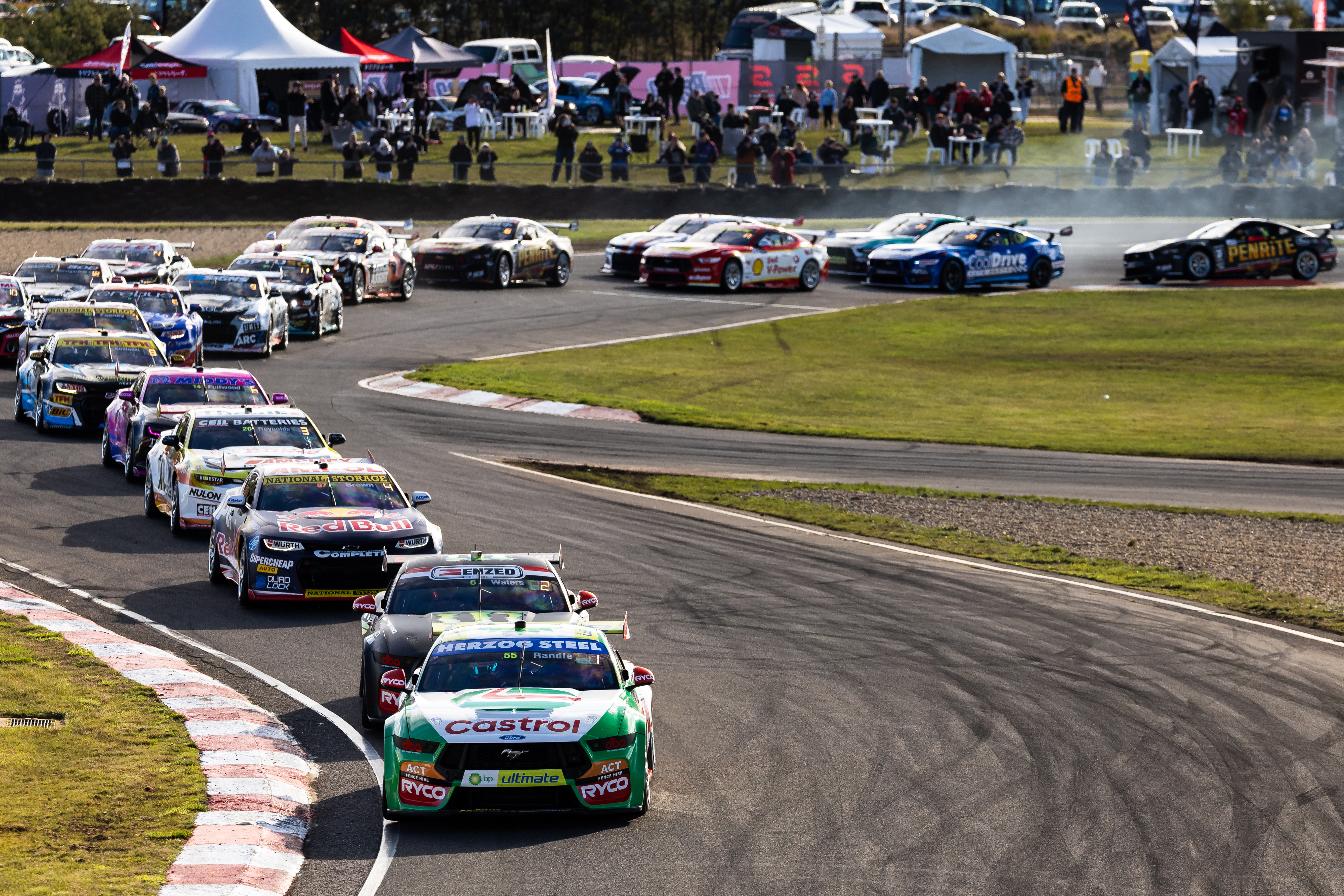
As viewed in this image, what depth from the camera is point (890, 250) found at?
4081cm

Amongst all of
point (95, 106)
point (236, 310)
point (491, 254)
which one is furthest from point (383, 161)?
point (236, 310)

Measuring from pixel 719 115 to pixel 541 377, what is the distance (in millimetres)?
26165

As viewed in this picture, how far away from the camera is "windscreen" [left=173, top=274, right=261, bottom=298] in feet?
102

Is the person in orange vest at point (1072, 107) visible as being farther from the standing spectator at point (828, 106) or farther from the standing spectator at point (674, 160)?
the standing spectator at point (674, 160)

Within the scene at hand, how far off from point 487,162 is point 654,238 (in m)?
6.91

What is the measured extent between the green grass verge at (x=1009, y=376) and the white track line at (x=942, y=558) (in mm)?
4551

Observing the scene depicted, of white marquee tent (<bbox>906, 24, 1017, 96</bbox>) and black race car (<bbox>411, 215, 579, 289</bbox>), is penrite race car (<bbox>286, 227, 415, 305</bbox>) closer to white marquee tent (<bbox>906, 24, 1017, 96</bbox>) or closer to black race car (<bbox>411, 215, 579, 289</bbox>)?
black race car (<bbox>411, 215, 579, 289</bbox>)

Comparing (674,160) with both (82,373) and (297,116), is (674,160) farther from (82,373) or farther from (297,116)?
(82,373)

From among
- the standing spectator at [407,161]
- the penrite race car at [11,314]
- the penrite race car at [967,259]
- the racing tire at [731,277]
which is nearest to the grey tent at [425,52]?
the standing spectator at [407,161]

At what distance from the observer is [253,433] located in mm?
19688

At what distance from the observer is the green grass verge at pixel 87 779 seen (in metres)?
9.15

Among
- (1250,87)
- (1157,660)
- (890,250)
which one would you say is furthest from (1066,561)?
(1250,87)

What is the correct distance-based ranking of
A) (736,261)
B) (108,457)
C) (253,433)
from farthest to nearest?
(736,261)
(108,457)
(253,433)

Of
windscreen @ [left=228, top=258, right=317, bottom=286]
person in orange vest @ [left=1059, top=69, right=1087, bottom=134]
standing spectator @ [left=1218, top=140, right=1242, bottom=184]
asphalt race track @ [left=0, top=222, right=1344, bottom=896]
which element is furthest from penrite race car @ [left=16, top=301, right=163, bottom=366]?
person in orange vest @ [left=1059, top=69, right=1087, bottom=134]
